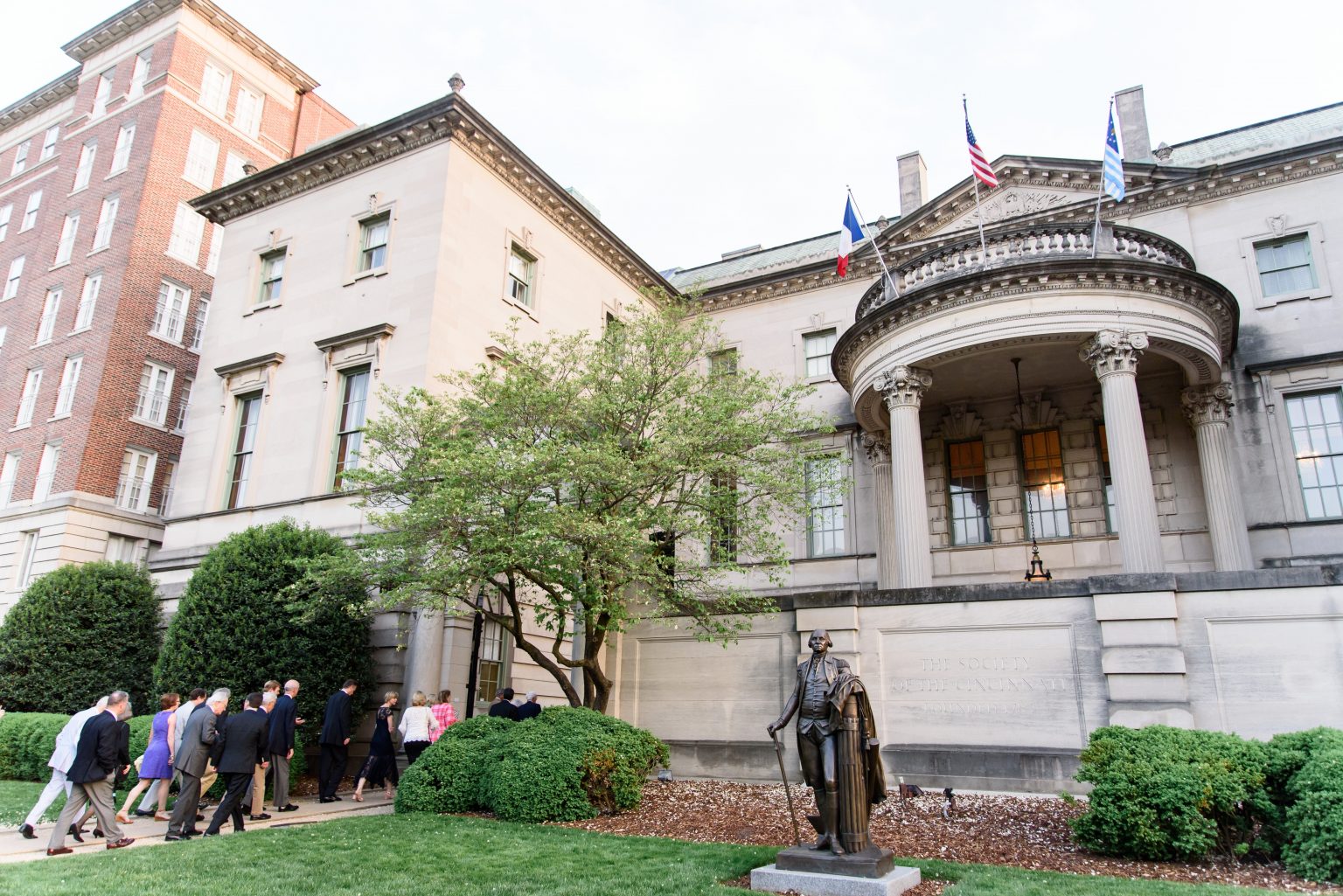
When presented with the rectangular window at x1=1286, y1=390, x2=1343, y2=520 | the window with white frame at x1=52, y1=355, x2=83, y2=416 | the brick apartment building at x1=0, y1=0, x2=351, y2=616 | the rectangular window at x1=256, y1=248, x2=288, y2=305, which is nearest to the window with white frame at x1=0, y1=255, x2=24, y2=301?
the brick apartment building at x1=0, y1=0, x2=351, y2=616

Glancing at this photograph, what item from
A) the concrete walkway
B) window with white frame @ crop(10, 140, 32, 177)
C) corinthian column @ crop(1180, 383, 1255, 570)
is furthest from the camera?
window with white frame @ crop(10, 140, 32, 177)

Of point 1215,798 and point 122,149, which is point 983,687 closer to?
point 1215,798

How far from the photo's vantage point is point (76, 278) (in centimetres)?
3188

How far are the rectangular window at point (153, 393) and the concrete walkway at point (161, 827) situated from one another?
19.8m

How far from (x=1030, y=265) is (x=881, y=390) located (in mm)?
4160

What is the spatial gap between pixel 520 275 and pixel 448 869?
1863 centimetres

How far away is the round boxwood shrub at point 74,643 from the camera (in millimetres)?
21328

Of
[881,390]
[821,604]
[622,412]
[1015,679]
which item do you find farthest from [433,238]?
[1015,679]

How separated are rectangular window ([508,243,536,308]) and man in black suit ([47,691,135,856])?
15817 millimetres

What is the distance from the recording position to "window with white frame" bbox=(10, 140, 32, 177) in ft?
125

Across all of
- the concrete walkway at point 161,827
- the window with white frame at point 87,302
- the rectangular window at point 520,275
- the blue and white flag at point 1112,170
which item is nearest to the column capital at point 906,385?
the blue and white flag at point 1112,170

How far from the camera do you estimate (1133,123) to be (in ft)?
82.2

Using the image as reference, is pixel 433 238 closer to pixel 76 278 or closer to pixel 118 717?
pixel 118 717

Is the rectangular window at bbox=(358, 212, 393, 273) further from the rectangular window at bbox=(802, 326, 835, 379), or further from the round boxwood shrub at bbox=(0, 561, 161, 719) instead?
the rectangular window at bbox=(802, 326, 835, 379)
